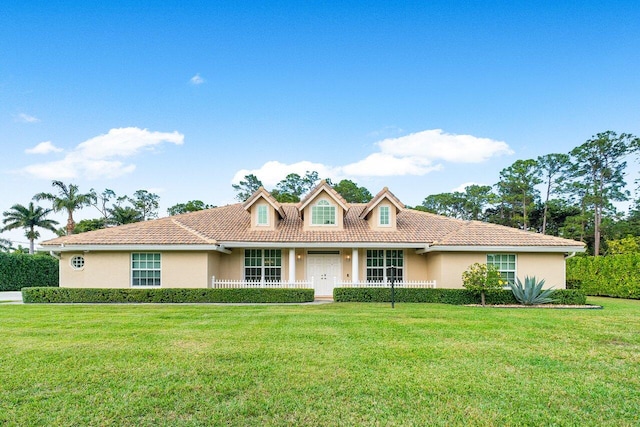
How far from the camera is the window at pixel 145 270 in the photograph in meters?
17.9

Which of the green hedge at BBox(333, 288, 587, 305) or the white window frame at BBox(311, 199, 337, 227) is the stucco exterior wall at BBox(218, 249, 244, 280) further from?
the green hedge at BBox(333, 288, 587, 305)

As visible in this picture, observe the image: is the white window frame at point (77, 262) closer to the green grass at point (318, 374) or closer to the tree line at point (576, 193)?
the green grass at point (318, 374)

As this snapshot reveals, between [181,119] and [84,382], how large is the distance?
18.6 m

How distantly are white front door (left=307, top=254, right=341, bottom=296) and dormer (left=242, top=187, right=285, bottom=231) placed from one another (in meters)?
2.83

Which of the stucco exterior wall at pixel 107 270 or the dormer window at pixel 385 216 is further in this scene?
the dormer window at pixel 385 216

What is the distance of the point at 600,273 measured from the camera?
2414 centimetres

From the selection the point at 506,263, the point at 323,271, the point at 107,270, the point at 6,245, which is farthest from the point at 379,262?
the point at 6,245

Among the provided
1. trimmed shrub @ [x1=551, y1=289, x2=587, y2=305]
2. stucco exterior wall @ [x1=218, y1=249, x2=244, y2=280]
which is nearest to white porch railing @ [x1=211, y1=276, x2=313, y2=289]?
stucco exterior wall @ [x1=218, y1=249, x2=244, y2=280]

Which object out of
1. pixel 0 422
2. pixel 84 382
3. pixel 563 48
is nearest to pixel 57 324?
pixel 84 382

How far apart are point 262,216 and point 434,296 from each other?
31.2 feet

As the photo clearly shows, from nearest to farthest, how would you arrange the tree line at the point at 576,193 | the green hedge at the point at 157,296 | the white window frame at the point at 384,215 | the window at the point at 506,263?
1. the green hedge at the point at 157,296
2. the window at the point at 506,263
3. the white window frame at the point at 384,215
4. the tree line at the point at 576,193

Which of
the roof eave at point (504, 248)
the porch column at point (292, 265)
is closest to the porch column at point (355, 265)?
the porch column at point (292, 265)

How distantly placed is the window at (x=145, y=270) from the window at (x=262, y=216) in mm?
5295

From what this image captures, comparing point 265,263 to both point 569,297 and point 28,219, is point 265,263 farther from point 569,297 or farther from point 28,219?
point 28,219
